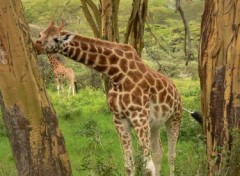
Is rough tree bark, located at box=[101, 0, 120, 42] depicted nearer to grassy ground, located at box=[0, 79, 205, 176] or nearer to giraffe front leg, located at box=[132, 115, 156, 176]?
grassy ground, located at box=[0, 79, 205, 176]

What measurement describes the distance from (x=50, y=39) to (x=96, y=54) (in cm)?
45

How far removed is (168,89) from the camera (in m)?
5.50

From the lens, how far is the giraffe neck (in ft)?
16.8

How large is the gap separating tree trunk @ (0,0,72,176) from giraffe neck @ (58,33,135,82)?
3.12 feet

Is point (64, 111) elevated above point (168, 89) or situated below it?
below

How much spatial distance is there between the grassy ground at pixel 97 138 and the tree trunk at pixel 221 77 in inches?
7.7

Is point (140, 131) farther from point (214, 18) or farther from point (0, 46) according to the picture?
point (0, 46)

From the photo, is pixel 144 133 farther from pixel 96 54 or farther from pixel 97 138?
pixel 96 54

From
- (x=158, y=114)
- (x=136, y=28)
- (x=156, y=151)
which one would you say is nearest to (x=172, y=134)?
(x=156, y=151)

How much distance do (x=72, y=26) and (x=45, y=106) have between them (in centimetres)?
2326

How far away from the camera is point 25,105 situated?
4.06 metres

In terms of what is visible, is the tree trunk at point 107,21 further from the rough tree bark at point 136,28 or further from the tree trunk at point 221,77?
the tree trunk at point 221,77

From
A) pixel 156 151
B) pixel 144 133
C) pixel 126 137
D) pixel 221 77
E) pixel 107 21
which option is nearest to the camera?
pixel 221 77

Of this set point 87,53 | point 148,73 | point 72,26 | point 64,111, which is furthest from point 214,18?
point 72,26
